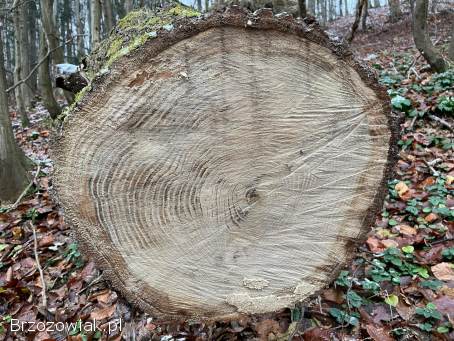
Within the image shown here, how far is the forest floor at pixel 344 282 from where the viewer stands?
6.88 ft

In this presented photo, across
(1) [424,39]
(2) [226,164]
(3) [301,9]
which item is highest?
(3) [301,9]

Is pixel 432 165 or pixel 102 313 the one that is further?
pixel 432 165

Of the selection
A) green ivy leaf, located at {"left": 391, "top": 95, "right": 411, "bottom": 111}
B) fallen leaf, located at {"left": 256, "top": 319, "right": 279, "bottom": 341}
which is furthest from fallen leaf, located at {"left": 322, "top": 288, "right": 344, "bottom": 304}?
green ivy leaf, located at {"left": 391, "top": 95, "right": 411, "bottom": 111}

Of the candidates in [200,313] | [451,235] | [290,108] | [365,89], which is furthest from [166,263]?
[451,235]

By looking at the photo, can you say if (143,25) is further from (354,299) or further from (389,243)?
(389,243)

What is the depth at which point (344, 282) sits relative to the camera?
90.3 inches

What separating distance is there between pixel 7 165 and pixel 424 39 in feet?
18.4

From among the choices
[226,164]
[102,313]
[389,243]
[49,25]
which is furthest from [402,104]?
[49,25]

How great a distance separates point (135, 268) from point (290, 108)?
89cm

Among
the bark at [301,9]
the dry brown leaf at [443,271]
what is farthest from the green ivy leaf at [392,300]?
the bark at [301,9]

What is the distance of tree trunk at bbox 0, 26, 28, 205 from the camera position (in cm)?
432

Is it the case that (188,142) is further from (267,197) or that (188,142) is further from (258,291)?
(258,291)

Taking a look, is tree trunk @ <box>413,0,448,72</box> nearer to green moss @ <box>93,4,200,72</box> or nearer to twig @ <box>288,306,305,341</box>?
green moss @ <box>93,4,200,72</box>

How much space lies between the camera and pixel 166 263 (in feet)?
5.45
